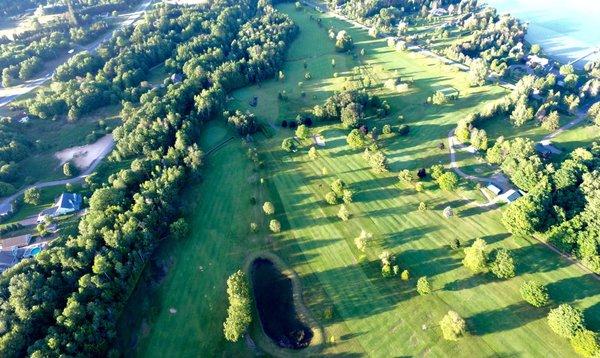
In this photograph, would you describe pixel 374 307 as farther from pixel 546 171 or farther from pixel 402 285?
pixel 546 171

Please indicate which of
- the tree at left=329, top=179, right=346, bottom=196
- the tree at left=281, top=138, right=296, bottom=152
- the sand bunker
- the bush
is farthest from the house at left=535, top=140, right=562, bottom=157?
the sand bunker

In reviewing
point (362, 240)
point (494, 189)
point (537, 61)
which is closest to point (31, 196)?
point (362, 240)

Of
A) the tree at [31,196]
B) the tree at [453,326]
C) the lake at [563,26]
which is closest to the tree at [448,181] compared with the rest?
the tree at [453,326]

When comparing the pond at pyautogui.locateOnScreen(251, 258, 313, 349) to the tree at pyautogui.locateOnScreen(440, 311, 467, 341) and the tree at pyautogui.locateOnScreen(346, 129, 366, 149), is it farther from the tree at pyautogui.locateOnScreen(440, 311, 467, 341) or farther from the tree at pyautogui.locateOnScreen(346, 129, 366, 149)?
the tree at pyautogui.locateOnScreen(346, 129, 366, 149)

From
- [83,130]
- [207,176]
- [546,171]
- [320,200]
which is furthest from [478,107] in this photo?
[83,130]

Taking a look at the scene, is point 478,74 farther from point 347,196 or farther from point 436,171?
point 347,196

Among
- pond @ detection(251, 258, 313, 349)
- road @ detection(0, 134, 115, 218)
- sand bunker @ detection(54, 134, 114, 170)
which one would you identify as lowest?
pond @ detection(251, 258, 313, 349)
